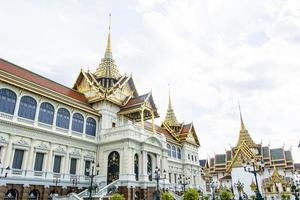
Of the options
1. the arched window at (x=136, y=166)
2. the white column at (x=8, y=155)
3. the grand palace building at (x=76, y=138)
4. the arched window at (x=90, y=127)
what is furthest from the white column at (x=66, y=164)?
the arched window at (x=136, y=166)

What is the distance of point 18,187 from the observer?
1952 cm

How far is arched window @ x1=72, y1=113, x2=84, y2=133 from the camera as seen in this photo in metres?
25.7

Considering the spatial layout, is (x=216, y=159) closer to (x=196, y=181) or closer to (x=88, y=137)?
(x=196, y=181)

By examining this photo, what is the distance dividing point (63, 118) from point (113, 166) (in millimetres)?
7017

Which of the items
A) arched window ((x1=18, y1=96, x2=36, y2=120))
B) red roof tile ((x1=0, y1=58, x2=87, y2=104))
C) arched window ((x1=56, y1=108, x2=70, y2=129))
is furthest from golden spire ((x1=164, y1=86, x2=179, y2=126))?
arched window ((x1=18, y1=96, x2=36, y2=120))

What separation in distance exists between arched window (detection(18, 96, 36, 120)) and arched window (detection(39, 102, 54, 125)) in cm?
82

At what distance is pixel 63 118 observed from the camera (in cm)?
2466

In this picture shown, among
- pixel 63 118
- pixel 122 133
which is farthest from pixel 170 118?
pixel 63 118

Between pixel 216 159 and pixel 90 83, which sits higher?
pixel 90 83

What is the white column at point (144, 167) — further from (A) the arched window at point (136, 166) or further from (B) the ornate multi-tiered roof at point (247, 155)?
(B) the ornate multi-tiered roof at point (247, 155)

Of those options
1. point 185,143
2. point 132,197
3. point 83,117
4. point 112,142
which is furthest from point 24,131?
point 185,143

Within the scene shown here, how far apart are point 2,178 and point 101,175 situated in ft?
32.5

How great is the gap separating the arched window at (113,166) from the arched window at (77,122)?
4199 millimetres

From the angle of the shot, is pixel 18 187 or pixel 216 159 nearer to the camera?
pixel 18 187
